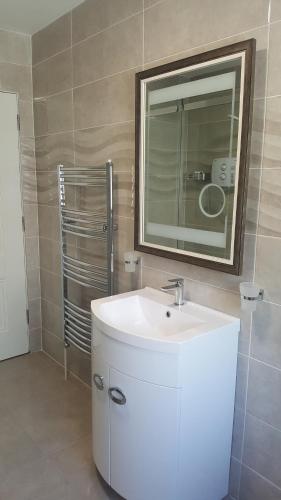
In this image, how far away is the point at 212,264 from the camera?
161 cm

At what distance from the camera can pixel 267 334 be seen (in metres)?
1.50

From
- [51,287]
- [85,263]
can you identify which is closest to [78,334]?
[85,263]

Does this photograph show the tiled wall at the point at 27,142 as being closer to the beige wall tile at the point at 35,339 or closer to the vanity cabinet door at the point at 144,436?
the beige wall tile at the point at 35,339

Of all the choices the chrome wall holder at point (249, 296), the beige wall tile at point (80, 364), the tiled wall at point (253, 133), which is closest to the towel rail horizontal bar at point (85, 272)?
the tiled wall at point (253, 133)

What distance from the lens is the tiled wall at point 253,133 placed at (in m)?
1.40

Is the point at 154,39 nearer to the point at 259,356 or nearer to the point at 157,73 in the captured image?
the point at 157,73

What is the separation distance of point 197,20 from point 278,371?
1.46m

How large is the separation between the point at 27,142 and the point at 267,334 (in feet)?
7.31

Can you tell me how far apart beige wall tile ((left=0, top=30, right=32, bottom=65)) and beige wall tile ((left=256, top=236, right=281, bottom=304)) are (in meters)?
2.25

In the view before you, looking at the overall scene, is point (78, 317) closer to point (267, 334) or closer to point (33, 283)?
point (33, 283)

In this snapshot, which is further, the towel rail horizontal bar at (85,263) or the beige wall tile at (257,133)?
the towel rail horizontal bar at (85,263)

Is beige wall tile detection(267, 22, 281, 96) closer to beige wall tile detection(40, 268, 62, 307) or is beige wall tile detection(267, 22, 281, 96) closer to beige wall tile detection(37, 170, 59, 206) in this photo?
beige wall tile detection(37, 170, 59, 206)

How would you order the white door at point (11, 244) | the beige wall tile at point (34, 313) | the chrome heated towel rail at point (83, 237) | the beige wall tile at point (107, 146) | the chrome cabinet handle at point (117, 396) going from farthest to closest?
the beige wall tile at point (34, 313) < the white door at point (11, 244) < the chrome heated towel rail at point (83, 237) < the beige wall tile at point (107, 146) < the chrome cabinet handle at point (117, 396)

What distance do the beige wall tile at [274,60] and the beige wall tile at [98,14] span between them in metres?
0.81
